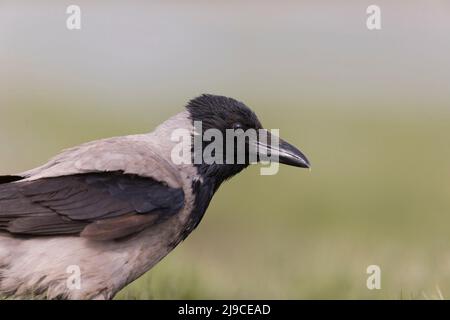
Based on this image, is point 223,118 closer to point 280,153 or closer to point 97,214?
point 280,153

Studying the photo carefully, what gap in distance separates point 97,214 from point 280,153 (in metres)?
1.63

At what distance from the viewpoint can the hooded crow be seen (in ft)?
24.5

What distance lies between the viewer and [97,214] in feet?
25.2

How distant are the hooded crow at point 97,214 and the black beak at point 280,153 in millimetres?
19

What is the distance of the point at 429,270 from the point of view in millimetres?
8961

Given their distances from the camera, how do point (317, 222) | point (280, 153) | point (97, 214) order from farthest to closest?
point (317, 222) < point (280, 153) < point (97, 214)

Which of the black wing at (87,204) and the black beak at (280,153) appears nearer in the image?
the black wing at (87,204)

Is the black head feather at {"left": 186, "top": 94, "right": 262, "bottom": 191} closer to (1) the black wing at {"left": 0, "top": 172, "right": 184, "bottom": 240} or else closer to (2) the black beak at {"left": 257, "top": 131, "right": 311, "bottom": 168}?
(2) the black beak at {"left": 257, "top": 131, "right": 311, "bottom": 168}

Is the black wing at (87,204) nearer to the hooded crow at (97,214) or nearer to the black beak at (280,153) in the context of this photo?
the hooded crow at (97,214)

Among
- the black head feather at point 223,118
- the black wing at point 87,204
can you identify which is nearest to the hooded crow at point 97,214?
the black wing at point 87,204

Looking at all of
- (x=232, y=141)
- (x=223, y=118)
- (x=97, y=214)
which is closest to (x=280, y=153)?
(x=232, y=141)

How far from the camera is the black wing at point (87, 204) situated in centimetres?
750

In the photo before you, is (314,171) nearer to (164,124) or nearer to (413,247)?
(413,247)
